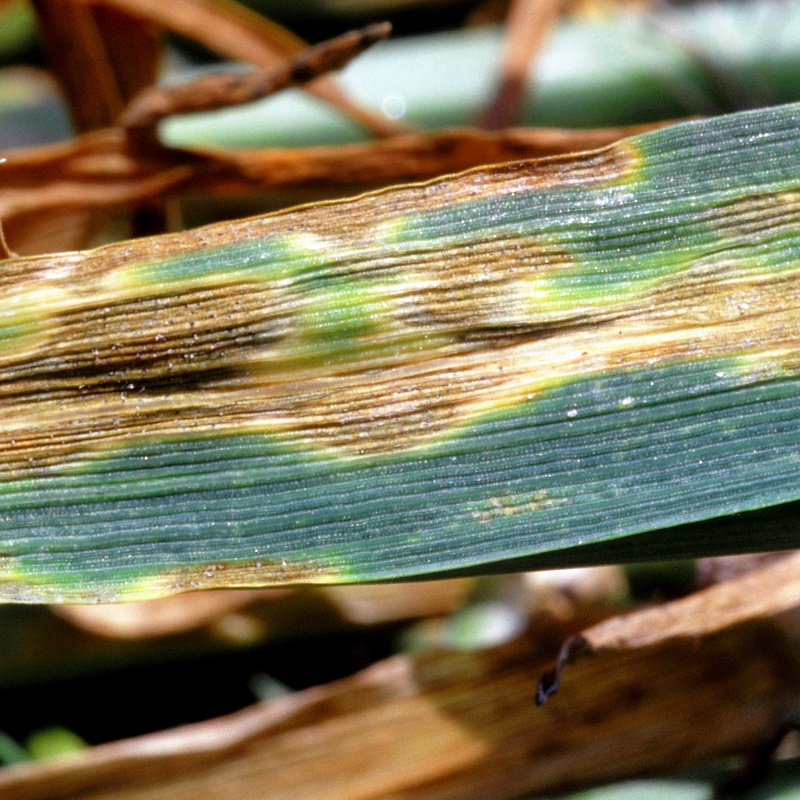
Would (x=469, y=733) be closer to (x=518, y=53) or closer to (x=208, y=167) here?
(x=208, y=167)

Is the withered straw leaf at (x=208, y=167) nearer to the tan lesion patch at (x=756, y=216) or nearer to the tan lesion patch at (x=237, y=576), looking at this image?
the tan lesion patch at (x=756, y=216)

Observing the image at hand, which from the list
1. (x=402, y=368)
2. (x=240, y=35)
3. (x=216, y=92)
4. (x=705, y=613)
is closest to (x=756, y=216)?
(x=402, y=368)

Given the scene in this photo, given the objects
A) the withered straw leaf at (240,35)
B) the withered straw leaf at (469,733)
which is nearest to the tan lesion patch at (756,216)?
the withered straw leaf at (469,733)

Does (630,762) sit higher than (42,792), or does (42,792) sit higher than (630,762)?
(42,792)

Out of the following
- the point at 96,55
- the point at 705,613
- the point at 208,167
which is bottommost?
the point at 705,613

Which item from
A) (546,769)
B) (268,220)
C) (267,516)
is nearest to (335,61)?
(268,220)

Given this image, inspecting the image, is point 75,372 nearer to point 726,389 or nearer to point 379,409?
point 379,409

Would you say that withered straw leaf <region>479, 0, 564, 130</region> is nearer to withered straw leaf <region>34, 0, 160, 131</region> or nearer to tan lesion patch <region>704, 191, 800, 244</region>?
withered straw leaf <region>34, 0, 160, 131</region>

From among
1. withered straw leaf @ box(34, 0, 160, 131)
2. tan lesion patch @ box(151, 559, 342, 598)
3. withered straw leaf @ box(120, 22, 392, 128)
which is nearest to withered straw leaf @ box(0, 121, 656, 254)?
withered straw leaf @ box(120, 22, 392, 128)
